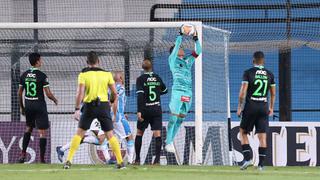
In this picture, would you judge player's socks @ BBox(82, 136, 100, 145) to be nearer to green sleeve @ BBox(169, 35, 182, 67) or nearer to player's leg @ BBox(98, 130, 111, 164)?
player's leg @ BBox(98, 130, 111, 164)

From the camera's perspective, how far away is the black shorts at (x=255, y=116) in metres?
15.7

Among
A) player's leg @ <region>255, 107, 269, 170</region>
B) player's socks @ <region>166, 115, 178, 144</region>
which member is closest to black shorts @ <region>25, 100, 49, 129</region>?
player's socks @ <region>166, 115, 178, 144</region>

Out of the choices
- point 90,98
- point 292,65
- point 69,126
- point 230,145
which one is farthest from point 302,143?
point 90,98

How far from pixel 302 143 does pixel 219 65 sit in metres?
2.47

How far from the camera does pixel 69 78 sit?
20.9m

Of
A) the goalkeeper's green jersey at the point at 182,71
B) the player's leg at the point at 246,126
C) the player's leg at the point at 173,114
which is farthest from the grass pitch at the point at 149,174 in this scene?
the goalkeeper's green jersey at the point at 182,71

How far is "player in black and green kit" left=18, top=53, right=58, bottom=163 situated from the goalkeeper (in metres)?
2.32

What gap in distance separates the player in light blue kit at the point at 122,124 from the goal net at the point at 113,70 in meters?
1.21

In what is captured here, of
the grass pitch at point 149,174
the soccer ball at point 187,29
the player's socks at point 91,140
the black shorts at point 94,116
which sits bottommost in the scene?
the grass pitch at point 149,174

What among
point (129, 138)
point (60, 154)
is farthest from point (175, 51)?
point (60, 154)

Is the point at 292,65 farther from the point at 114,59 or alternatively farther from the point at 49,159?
the point at 49,159

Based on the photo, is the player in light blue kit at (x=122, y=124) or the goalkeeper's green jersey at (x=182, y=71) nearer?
the goalkeeper's green jersey at (x=182, y=71)

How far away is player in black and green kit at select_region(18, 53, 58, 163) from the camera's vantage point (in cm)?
1797

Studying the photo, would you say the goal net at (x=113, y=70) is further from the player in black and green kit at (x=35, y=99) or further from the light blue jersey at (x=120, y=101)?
the light blue jersey at (x=120, y=101)
